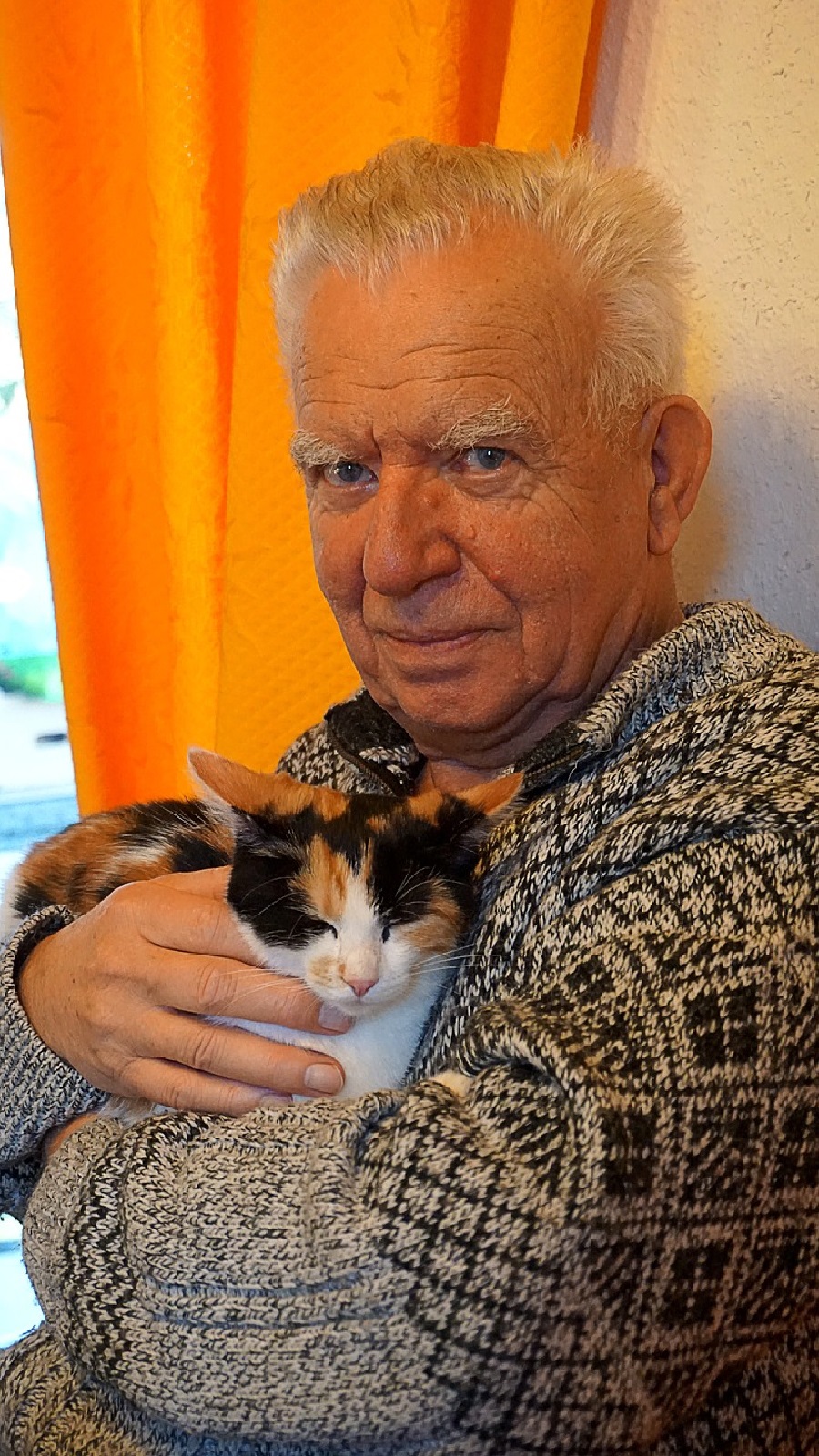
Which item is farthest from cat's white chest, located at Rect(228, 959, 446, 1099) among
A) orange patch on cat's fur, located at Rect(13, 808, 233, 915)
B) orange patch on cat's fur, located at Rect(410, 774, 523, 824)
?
orange patch on cat's fur, located at Rect(13, 808, 233, 915)

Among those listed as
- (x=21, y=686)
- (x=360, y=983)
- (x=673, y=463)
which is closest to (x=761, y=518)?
(x=673, y=463)

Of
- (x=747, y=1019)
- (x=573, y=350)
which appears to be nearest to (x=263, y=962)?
(x=747, y=1019)

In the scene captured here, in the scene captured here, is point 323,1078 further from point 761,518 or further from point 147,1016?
point 761,518

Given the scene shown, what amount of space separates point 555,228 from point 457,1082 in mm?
722

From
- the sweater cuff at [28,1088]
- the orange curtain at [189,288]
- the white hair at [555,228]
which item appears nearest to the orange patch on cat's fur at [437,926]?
the sweater cuff at [28,1088]

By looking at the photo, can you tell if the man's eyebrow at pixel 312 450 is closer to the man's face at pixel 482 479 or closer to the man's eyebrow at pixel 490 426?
the man's face at pixel 482 479

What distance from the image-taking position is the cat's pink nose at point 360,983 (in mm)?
961

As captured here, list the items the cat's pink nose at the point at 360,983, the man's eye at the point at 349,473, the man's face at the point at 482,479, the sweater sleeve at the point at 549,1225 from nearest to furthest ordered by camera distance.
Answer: the sweater sleeve at the point at 549,1225 → the cat's pink nose at the point at 360,983 → the man's face at the point at 482,479 → the man's eye at the point at 349,473

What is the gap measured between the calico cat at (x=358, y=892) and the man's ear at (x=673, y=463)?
1.06 ft

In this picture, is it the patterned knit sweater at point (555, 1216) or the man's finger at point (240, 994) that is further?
the man's finger at point (240, 994)

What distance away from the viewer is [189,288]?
161 centimetres

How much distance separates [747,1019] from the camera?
0.71 meters

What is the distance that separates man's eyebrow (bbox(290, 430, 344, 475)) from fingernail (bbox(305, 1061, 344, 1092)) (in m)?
0.55

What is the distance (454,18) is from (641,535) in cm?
67
